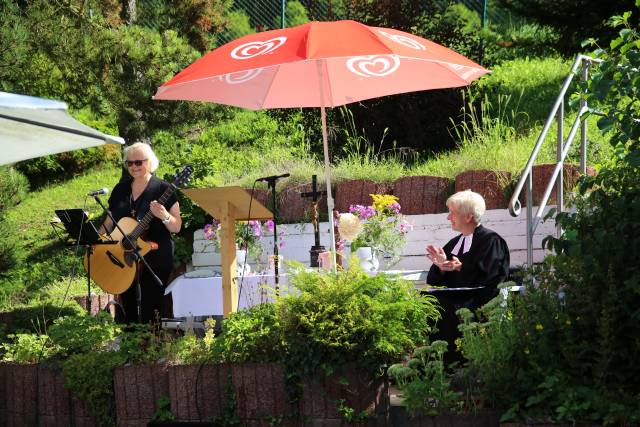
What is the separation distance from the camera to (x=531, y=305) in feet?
16.1

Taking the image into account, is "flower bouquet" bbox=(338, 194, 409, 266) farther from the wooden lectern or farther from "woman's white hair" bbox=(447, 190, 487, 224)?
the wooden lectern

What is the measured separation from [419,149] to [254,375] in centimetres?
618

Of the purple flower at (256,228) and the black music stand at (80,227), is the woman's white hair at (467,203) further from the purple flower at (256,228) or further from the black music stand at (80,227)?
the black music stand at (80,227)

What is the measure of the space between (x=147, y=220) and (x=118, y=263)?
1.26ft

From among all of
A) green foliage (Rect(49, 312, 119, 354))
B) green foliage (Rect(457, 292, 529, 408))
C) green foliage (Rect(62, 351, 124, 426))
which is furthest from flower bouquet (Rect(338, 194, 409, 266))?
green foliage (Rect(457, 292, 529, 408))

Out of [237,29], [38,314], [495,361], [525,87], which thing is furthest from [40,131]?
[237,29]

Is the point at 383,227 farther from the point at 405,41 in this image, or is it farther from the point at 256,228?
the point at 405,41

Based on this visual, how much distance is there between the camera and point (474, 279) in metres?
6.61

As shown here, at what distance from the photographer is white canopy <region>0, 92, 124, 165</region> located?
5.38m

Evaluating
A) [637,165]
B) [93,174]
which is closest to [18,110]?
[637,165]

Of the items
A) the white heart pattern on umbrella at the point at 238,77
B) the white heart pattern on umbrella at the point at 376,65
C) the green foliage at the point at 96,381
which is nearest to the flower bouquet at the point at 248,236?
the white heart pattern on umbrella at the point at 238,77

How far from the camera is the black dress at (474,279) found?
653 centimetres

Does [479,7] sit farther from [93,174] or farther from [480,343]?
[480,343]

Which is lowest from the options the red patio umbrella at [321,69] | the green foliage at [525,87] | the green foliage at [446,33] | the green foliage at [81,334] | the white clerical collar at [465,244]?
the green foliage at [81,334]
